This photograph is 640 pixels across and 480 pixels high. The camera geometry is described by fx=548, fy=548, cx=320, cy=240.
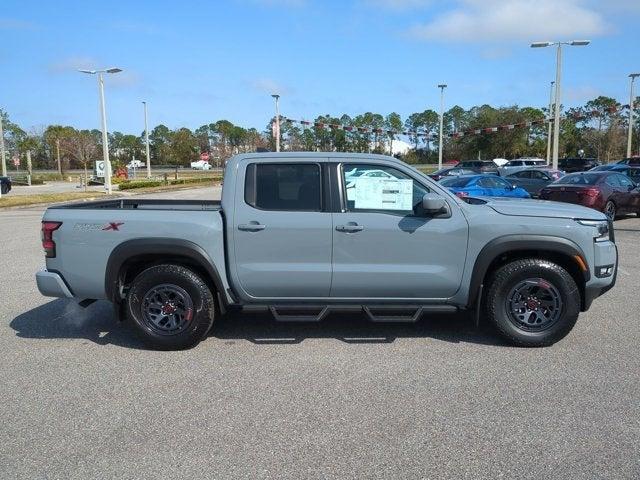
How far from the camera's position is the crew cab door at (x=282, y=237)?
491cm

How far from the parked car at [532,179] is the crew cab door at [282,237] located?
1834cm

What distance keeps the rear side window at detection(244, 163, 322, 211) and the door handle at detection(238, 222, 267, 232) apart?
0.18 m

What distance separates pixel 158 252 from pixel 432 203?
2475 millimetres

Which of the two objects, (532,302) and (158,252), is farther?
(532,302)

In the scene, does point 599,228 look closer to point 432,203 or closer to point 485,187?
point 432,203

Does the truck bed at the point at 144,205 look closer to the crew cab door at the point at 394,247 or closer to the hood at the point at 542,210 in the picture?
the crew cab door at the point at 394,247

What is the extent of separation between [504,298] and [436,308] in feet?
2.06

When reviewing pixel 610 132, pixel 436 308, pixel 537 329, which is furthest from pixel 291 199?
pixel 610 132

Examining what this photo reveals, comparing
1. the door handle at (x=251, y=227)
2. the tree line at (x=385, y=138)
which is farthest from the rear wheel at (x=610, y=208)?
the tree line at (x=385, y=138)

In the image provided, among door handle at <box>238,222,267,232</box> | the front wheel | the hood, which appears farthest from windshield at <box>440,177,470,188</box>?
door handle at <box>238,222,267,232</box>

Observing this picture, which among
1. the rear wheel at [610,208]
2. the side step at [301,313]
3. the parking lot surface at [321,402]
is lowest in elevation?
the parking lot surface at [321,402]

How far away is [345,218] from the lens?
194 inches

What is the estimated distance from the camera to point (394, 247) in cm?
490

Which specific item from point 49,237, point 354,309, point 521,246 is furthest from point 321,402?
point 49,237
